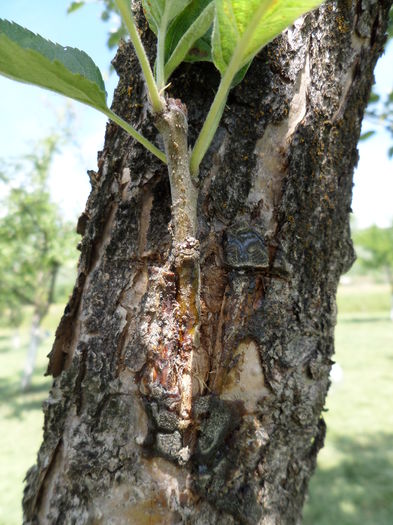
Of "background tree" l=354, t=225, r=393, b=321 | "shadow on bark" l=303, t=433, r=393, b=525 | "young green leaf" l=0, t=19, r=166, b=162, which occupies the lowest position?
"shadow on bark" l=303, t=433, r=393, b=525

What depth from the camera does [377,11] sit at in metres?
0.91

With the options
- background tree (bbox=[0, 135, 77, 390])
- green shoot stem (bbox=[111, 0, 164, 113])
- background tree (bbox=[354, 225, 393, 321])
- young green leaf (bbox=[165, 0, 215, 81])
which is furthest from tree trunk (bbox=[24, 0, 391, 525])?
background tree (bbox=[354, 225, 393, 321])

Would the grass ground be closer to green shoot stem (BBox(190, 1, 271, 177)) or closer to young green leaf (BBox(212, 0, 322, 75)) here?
green shoot stem (BBox(190, 1, 271, 177))

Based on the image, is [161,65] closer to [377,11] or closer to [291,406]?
[377,11]

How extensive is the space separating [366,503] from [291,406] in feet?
11.9

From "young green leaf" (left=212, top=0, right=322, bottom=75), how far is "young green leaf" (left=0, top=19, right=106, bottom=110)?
0.19 metres

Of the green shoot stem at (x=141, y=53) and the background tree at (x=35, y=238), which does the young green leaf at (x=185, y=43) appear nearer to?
the green shoot stem at (x=141, y=53)

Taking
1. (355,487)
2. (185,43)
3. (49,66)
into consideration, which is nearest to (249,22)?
(185,43)

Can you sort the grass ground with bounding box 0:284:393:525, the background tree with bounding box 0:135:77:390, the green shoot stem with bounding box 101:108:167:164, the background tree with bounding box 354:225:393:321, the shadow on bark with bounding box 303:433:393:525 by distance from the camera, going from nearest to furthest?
1. the green shoot stem with bounding box 101:108:167:164
2. the shadow on bark with bounding box 303:433:393:525
3. the grass ground with bounding box 0:284:393:525
4. the background tree with bounding box 0:135:77:390
5. the background tree with bounding box 354:225:393:321

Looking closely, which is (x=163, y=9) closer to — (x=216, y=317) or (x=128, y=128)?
(x=128, y=128)

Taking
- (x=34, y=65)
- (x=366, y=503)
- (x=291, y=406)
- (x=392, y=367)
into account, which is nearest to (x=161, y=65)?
(x=34, y=65)

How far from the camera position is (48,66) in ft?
1.92

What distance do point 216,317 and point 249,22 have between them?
45 cm

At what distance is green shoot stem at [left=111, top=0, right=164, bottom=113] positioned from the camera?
2.01 ft
